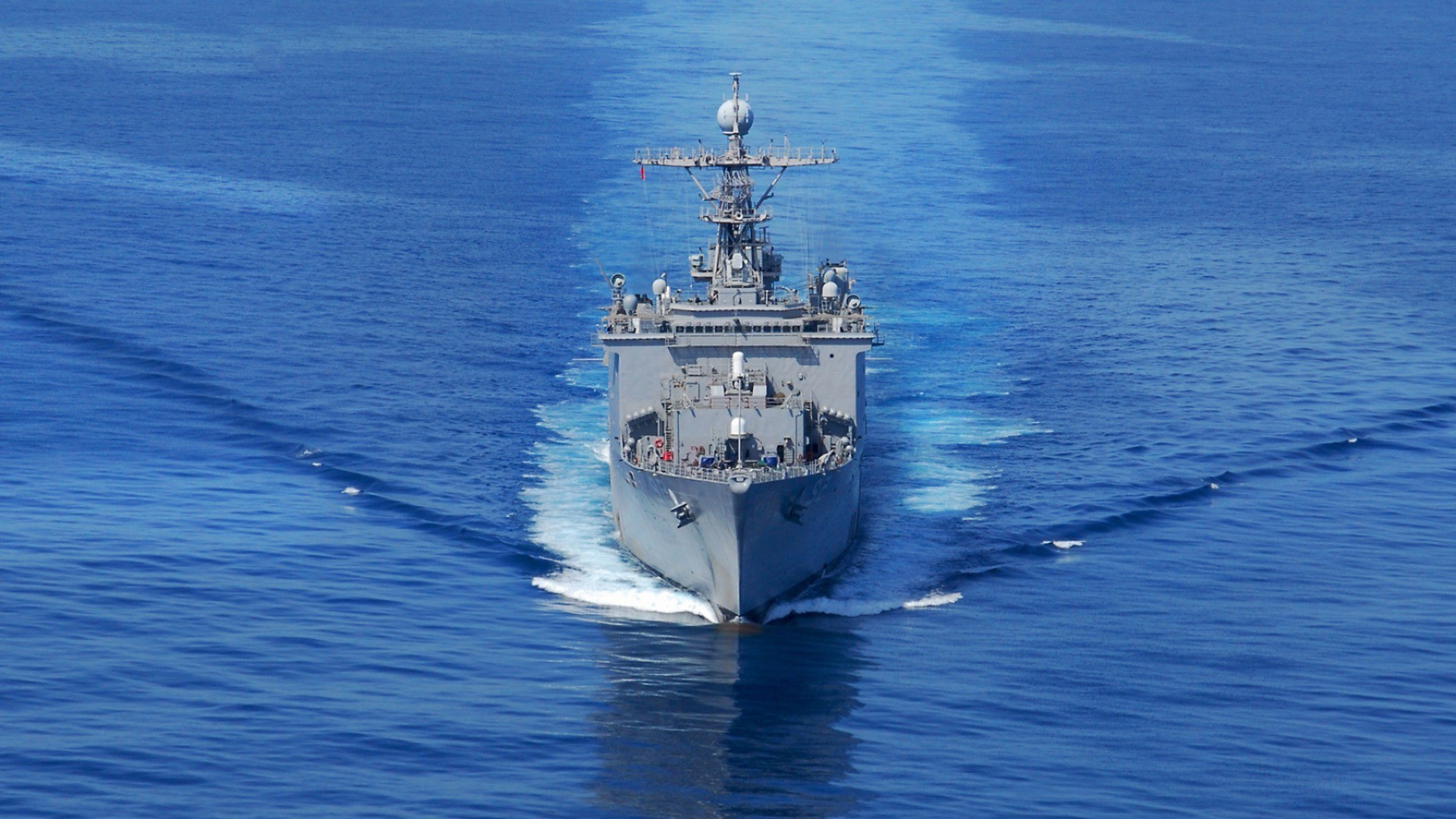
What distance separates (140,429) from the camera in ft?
186

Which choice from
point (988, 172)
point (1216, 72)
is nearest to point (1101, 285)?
point (988, 172)

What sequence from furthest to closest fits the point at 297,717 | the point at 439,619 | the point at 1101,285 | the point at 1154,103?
1. the point at 1154,103
2. the point at 1101,285
3. the point at 439,619
4. the point at 297,717

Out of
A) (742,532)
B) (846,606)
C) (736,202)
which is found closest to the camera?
(742,532)

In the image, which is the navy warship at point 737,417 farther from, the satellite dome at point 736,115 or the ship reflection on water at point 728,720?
the ship reflection on water at point 728,720

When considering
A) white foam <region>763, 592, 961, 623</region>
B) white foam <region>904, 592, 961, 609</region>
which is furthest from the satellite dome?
white foam <region>904, 592, 961, 609</region>

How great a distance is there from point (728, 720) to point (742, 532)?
6.04 metres

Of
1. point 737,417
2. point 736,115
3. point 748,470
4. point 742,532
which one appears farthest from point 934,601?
point 736,115

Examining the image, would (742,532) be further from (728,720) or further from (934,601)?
(728,720)

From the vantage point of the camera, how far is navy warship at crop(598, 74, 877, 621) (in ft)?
146

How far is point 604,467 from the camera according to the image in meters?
56.9

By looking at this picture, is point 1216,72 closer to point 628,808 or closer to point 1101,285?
point 1101,285

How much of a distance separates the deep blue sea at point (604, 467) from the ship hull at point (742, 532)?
836 millimetres

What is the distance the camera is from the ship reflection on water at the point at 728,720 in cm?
3538

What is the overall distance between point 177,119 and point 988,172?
44.5 metres
